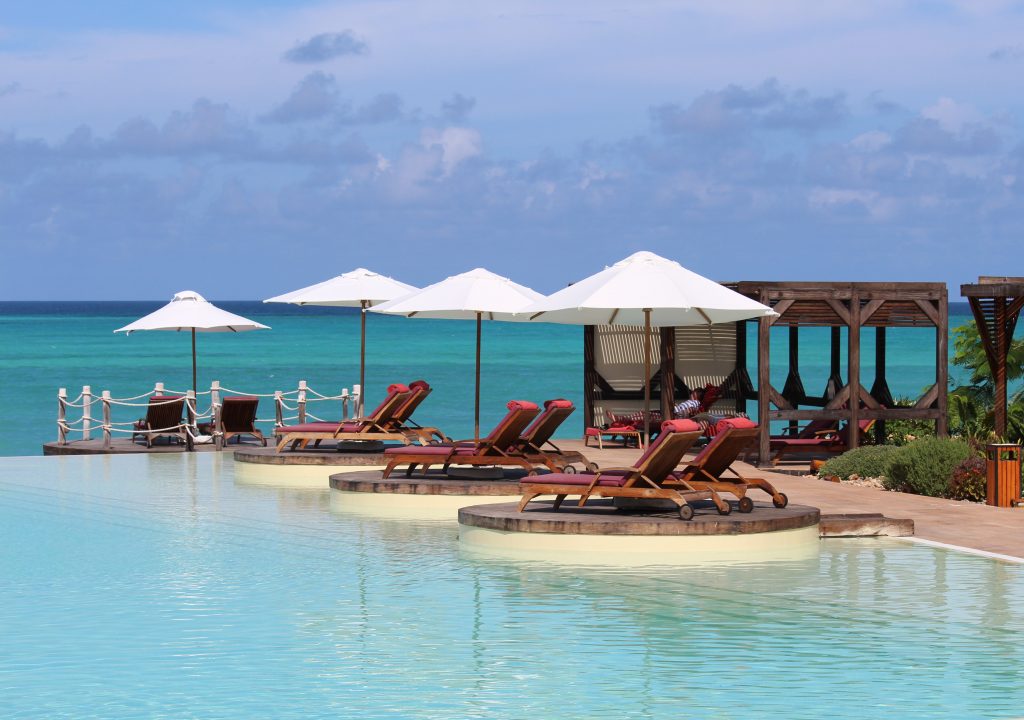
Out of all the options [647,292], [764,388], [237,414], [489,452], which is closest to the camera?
[647,292]

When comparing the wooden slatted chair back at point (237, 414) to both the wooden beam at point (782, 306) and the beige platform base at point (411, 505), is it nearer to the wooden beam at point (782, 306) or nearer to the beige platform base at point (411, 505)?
the beige platform base at point (411, 505)

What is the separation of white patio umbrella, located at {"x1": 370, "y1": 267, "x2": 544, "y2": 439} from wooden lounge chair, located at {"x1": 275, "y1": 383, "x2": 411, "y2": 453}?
3.82 ft

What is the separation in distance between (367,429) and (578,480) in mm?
6386

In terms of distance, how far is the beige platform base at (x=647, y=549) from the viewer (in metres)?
11.0

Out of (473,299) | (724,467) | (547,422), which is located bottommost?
(724,467)

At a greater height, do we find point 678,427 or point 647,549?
point 678,427

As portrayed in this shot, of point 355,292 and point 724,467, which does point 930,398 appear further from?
point 355,292

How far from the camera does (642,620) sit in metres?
8.82

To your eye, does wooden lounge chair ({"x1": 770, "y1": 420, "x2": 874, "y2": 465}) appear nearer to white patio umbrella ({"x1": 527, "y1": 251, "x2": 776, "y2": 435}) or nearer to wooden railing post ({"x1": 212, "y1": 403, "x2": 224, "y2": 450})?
white patio umbrella ({"x1": 527, "y1": 251, "x2": 776, "y2": 435})

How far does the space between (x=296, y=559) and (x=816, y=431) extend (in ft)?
32.6

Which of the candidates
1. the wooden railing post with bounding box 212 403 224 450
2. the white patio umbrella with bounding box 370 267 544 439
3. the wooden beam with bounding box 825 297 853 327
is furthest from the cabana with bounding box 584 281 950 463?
the wooden railing post with bounding box 212 403 224 450

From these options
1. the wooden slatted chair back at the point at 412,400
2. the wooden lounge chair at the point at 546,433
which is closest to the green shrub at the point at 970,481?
the wooden lounge chair at the point at 546,433

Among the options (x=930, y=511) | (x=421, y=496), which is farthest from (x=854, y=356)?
(x=421, y=496)

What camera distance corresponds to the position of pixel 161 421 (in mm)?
21609
